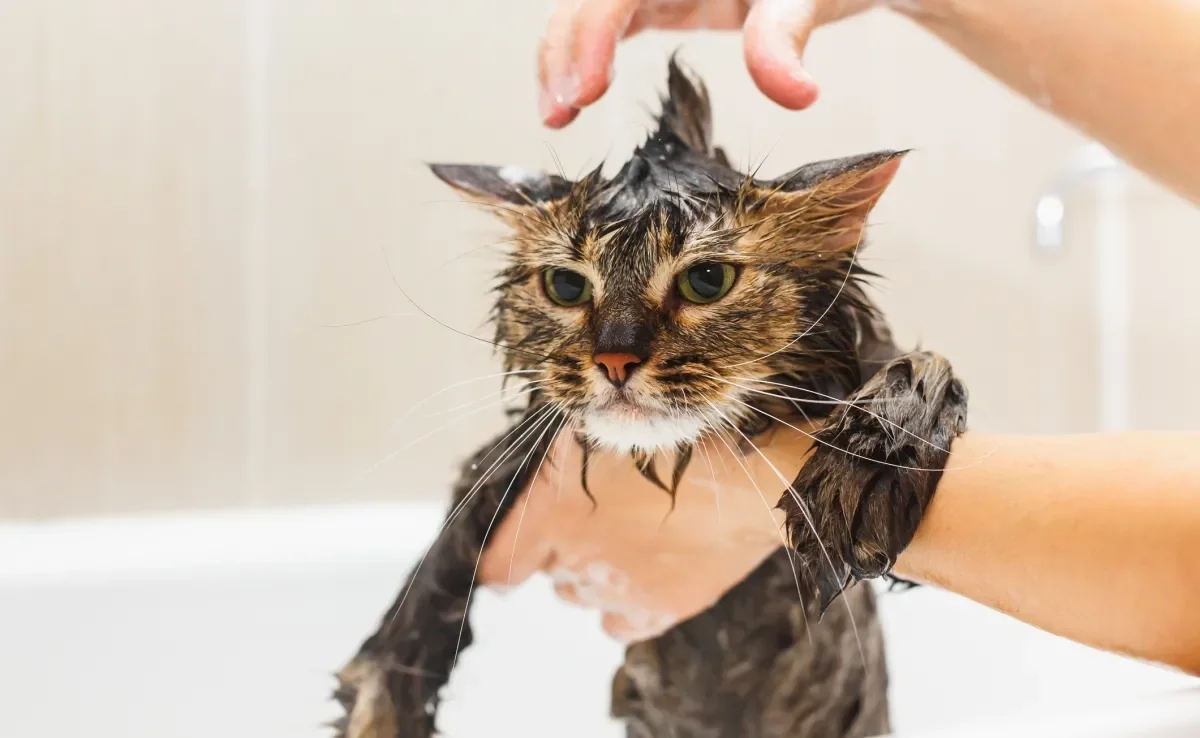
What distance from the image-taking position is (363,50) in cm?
70

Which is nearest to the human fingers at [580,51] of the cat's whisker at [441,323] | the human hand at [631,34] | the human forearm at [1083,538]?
the human hand at [631,34]

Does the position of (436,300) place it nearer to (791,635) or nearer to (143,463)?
(791,635)

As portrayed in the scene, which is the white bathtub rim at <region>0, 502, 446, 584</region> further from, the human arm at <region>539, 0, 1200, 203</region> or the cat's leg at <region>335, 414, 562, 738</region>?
the human arm at <region>539, 0, 1200, 203</region>

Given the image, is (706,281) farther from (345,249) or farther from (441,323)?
(345,249)

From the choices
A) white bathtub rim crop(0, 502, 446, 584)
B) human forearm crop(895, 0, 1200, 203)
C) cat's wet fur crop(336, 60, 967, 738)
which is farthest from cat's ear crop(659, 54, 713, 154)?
white bathtub rim crop(0, 502, 446, 584)

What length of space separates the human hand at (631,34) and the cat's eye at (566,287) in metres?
0.07

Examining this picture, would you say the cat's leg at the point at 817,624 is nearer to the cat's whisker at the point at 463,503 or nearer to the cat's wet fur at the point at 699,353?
the cat's wet fur at the point at 699,353

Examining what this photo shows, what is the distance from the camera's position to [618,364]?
0.33m

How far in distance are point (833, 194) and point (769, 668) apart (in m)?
0.28

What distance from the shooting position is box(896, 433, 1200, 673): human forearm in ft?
1.03

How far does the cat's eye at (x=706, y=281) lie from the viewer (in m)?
0.33

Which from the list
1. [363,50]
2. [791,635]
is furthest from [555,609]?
[363,50]

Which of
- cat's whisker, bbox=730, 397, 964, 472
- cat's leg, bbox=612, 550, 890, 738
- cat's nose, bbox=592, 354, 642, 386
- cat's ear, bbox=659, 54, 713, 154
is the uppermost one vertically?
cat's ear, bbox=659, 54, 713, 154

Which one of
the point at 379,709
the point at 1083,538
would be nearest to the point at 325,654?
the point at 379,709
